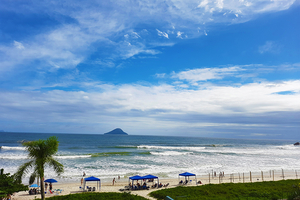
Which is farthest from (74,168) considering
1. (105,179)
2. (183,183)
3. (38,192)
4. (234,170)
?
(234,170)

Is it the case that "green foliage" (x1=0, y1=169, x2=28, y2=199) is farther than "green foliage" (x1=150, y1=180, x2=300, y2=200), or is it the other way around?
"green foliage" (x1=150, y1=180, x2=300, y2=200)

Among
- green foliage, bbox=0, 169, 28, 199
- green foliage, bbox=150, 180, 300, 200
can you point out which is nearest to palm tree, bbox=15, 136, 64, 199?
green foliage, bbox=0, 169, 28, 199

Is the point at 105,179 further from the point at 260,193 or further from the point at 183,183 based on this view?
the point at 260,193

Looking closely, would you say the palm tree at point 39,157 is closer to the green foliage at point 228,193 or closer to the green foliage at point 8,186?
the green foliage at point 8,186

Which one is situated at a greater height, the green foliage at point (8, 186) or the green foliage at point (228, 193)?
the green foliage at point (8, 186)

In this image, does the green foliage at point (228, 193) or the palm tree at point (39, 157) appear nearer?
the palm tree at point (39, 157)

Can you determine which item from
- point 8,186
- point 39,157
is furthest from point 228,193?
point 8,186

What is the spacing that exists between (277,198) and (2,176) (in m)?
22.3

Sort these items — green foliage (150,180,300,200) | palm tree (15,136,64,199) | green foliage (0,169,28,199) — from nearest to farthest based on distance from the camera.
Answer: palm tree (15,136,64,199)
green foliage (0,169,28,199)
green foliage (150,180,300,200)

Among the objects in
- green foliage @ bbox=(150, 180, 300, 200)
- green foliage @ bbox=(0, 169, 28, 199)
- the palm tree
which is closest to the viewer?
the palm tree

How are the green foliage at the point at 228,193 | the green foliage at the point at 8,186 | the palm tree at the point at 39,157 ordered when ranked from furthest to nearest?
the green foliage at the point at 228,193
the green foliage at the point at 8,186
the palm tree at the point at 39,157

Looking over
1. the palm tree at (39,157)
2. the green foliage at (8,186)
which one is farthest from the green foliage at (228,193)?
the green foliage at (8,186)

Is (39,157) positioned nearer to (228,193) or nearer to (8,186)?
(8,186)

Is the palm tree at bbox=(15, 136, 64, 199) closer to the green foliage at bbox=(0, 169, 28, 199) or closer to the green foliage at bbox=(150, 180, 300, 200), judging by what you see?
the green foliage at bbox=(0, 169, 28, 199)
